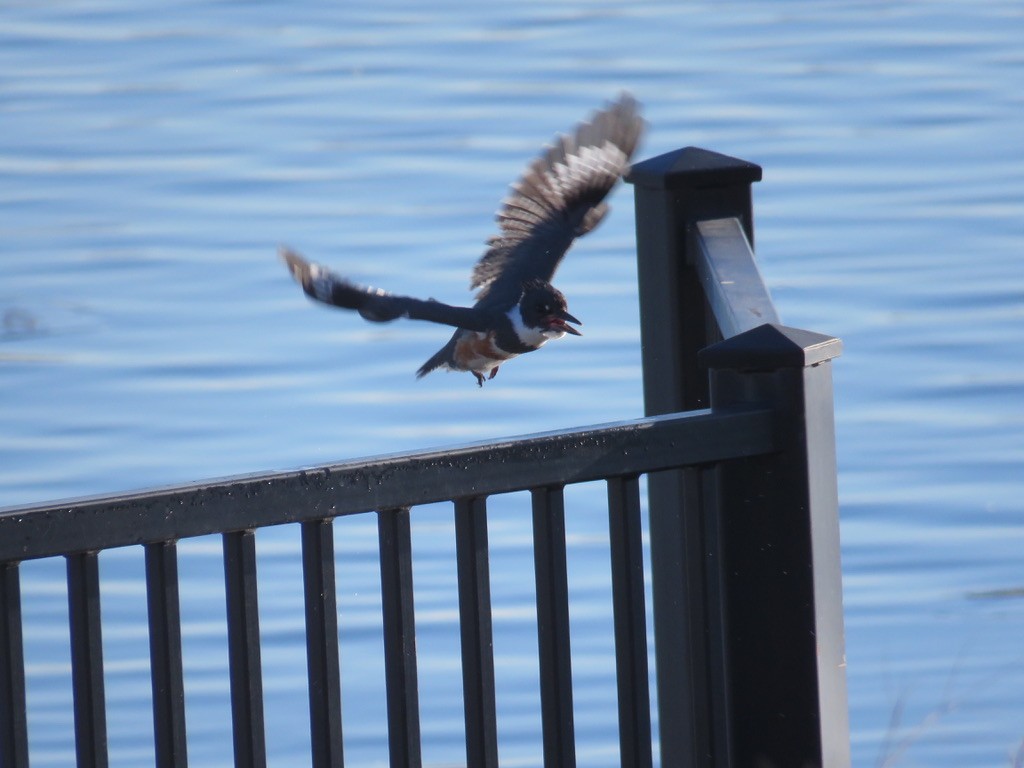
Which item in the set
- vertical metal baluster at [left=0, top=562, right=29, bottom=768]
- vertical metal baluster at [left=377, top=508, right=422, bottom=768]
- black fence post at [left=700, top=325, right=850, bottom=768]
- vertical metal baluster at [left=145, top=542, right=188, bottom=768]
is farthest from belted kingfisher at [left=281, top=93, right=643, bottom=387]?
vertical metal baluster at [left=0, top=562, right=29, bottom=768]

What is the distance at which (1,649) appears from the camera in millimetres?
1720

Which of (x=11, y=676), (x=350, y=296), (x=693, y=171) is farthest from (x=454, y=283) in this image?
(x=11, y=676)

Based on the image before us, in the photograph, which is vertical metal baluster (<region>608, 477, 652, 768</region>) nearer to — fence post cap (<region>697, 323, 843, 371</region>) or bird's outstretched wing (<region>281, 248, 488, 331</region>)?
fence post cap (<region>697, 323, 843, 371</region>)

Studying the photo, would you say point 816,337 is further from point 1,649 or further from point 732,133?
point 732,133

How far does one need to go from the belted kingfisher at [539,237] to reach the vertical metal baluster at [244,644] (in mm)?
866

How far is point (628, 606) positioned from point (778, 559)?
0.21 meters

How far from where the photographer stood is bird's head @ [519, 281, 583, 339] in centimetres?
342

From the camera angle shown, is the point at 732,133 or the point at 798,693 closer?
the point at 798,693

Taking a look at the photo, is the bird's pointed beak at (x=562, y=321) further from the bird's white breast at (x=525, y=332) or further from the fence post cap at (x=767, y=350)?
the fence post cap at (x=767, y=350)

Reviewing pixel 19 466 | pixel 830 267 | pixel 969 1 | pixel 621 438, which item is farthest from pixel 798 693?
pixel 969 1

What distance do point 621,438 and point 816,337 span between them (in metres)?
0.30

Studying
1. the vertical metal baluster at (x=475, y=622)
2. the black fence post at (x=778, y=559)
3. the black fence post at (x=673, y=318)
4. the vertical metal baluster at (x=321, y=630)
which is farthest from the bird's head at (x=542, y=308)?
the vertical metal baluster at (x=321, y=630)

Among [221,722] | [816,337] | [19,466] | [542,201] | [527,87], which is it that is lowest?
[221,722]

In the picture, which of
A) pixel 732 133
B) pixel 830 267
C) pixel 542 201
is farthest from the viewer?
pixel 732 133
